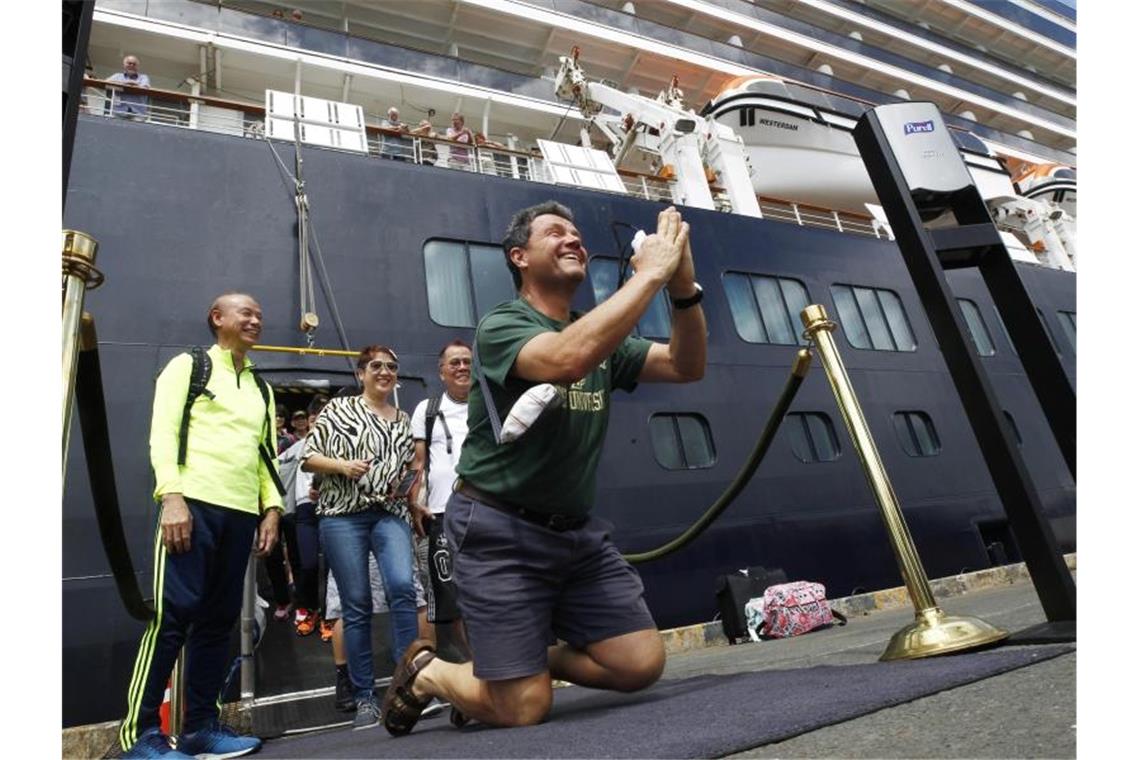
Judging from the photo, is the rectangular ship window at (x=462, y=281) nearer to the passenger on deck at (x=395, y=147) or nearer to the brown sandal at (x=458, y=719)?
the passenger on deck at (x=395, y=147)

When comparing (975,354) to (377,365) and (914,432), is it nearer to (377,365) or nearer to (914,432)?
(377,365)

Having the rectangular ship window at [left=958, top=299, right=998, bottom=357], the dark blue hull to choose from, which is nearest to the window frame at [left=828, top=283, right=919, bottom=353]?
the dark blue hull

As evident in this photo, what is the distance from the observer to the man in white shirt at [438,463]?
3.38 metres

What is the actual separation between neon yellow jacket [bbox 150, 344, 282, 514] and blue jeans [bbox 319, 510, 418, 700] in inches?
15.4

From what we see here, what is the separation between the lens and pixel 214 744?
106 inches

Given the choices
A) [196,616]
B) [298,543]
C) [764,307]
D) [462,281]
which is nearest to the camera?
[196,616]

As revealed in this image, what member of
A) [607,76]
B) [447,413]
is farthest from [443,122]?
[447,413]

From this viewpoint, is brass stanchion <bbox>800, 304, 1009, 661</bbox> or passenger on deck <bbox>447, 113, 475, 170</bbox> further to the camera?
passenger on deck <bbox>447, 113, 475, 170</bbox>

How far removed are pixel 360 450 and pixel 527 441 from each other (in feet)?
5.27

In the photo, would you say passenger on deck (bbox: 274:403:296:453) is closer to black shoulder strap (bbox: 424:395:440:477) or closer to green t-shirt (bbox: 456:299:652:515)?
black shoulder strap (bbox: 424:395:440:477)

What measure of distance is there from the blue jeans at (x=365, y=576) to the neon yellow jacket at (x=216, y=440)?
391 millimetres

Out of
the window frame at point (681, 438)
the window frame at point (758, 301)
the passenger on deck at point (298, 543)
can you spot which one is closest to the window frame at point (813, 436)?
the window frame at point (758, 301)

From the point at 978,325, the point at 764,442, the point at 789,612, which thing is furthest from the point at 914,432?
the point at 764,442

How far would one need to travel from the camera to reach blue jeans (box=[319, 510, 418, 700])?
3.15m
